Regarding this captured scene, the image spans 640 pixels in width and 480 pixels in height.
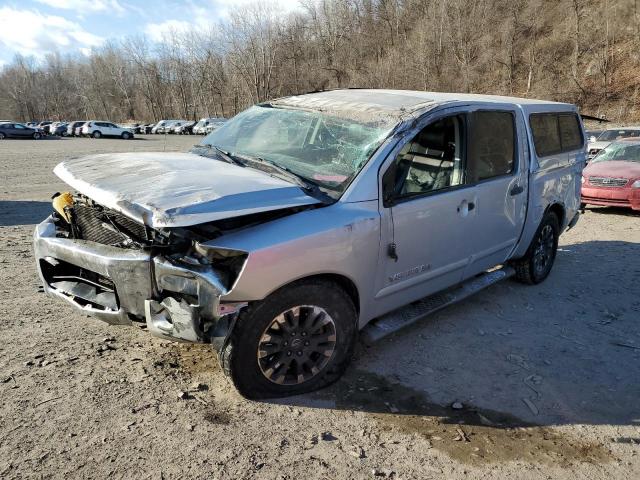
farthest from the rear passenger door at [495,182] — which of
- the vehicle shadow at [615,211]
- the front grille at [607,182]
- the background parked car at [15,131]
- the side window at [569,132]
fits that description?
the background parked car at [15,131]

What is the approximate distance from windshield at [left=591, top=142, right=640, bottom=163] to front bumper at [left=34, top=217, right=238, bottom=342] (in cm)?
1068

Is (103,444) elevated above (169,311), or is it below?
below

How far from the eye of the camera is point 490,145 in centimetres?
427

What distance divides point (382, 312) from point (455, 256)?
87 centimetres

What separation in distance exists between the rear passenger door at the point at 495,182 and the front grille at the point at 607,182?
6208 mm

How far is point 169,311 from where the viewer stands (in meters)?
2.72

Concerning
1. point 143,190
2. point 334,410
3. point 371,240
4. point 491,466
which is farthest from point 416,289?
point 143,190

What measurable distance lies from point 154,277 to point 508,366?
8.71ft

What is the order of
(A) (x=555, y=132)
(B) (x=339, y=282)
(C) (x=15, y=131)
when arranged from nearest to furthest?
(B) (x=339, y=282) < (A) (x=555, y=132) < (C) (x=15, y=131)

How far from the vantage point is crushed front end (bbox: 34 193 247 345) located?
2.62 m

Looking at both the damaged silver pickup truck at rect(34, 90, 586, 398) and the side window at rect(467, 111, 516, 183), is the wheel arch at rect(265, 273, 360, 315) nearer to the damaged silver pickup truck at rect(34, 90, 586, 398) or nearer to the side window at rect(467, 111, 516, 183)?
the damaged silver pickup truck at rect(34, 90, 586, 398)

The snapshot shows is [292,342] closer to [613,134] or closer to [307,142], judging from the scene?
[307,142]

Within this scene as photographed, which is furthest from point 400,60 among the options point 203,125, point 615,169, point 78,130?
point 615,169

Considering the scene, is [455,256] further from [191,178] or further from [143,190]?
[143,190]
